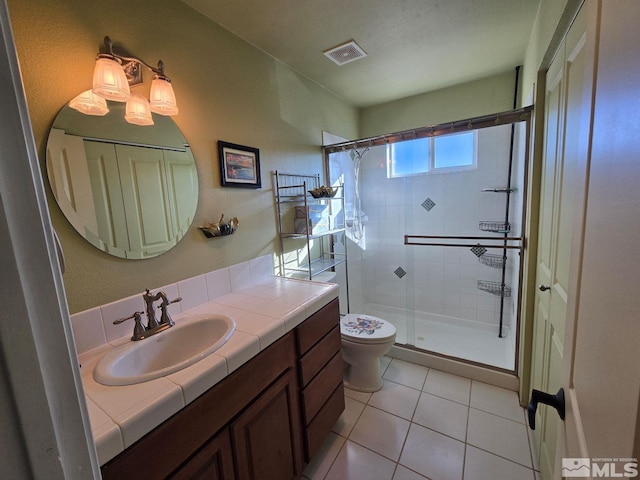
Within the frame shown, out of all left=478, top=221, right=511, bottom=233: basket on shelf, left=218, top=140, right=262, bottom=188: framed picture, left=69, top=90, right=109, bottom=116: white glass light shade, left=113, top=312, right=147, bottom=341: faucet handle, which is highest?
left=69, top=90, right=109, bottom=116: white glass light shade

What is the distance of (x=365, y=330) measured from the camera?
6.36 ft

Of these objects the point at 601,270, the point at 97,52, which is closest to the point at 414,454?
the point at 601,270

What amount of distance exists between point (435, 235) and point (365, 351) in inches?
60.6

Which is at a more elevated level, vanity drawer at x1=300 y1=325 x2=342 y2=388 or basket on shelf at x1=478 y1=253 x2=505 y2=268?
basket on shelf at x1=478 y1=253 x2=505 y2=268

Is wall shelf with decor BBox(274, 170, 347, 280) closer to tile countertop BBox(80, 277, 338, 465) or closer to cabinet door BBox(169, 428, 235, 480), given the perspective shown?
tile countertop BBox(80, 277, 338, 465)

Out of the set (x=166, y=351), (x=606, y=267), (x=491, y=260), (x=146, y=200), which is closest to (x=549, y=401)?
(x=606, y=267)

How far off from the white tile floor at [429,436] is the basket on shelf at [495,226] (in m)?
1.35

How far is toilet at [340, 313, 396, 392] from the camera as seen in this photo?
1.84 m

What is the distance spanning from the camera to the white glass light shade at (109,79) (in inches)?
38.7

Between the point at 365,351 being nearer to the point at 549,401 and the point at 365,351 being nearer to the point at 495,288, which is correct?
the point at 549,401

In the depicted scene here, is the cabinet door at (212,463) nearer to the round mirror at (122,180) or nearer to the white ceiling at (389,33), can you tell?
the round mirror at (122,180)

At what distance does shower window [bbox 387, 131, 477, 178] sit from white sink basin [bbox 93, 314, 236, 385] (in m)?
2.25

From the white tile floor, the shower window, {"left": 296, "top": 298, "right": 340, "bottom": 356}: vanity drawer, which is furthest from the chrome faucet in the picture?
the shower window

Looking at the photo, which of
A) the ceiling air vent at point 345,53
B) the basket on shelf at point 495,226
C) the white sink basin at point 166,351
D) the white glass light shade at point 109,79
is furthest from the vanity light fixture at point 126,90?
the basket on shelf at point 495,226
